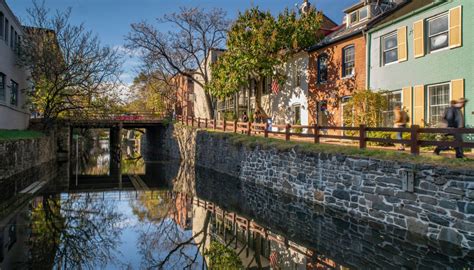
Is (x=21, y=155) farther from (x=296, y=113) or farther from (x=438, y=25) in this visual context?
(x=438, y=25)

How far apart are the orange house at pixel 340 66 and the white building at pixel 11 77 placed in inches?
674

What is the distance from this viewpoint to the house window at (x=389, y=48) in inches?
657

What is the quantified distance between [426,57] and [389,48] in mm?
2387

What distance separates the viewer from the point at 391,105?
16.8 m

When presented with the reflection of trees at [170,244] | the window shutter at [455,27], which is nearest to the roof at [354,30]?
the window shutter at [455,27]

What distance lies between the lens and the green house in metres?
13.4

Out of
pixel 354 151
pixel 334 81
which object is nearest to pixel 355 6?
pixel 334 81

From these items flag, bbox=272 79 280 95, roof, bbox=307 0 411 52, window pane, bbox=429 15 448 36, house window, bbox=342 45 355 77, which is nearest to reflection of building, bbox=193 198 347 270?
window pane, bbox=429 15 448 36

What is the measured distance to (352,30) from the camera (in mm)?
19969

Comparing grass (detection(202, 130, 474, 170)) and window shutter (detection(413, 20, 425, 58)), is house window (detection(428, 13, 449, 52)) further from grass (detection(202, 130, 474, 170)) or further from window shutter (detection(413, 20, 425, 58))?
grass (detection(202, 130, 474, 170))

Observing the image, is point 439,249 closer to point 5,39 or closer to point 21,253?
point 21,253

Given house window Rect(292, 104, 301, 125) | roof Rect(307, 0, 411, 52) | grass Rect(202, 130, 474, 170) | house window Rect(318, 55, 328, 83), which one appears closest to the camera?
grass Rect(202, 130, 474, 170)

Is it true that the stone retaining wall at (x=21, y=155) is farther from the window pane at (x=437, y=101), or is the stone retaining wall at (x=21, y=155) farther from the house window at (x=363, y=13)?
the house window at (x=363, y=13)

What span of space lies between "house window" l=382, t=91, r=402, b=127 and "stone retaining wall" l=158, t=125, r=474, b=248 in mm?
5264
